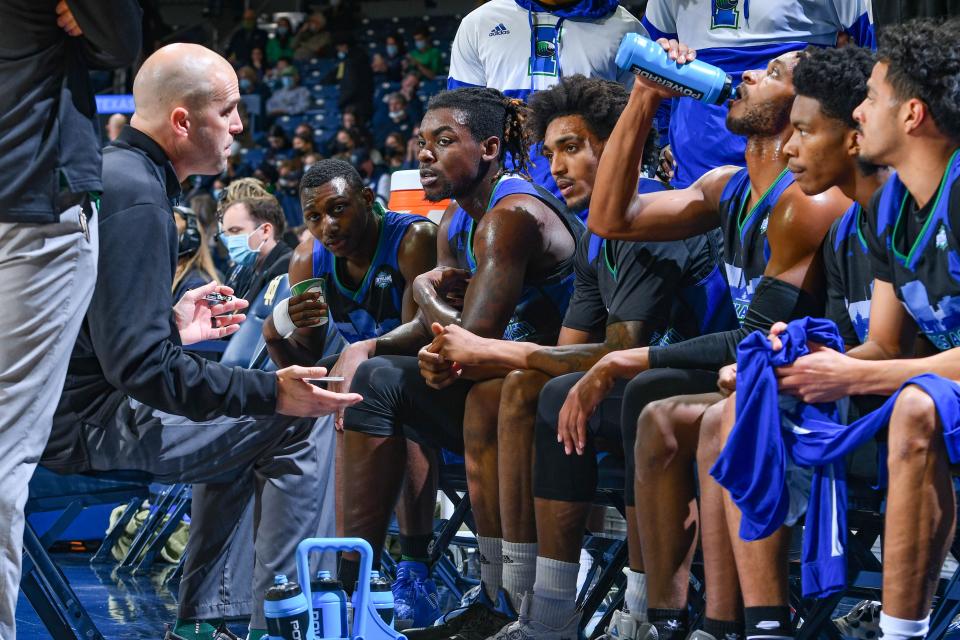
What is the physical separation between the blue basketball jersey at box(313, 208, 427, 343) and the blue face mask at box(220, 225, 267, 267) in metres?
1.85

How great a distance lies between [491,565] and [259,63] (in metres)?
14.5

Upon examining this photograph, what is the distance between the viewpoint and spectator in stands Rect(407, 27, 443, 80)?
14586 millimetres

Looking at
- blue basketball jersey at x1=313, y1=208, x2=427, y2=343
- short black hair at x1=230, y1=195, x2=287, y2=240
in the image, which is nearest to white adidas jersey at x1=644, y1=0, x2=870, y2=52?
blue basketball jersey at x1=313, y1=208, x2=427, y2=343

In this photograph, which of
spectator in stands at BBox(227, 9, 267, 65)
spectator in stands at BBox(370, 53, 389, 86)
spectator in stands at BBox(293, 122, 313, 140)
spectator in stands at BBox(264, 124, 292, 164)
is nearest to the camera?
spectator in stands at BBox(293, 122, 313, 140)

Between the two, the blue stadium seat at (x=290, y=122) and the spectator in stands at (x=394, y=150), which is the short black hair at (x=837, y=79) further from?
the blue stadium seat at (x=290, y=122)

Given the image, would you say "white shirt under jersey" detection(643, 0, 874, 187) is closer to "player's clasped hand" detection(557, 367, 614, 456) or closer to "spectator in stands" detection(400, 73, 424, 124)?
"player's clasped hand" detection(557, 367, 614, 456)

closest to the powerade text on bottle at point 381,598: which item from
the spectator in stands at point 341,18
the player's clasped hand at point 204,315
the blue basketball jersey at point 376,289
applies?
the player's clasped hand at point 204,315

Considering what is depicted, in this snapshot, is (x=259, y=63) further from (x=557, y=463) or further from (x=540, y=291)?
(x=557, y=463)

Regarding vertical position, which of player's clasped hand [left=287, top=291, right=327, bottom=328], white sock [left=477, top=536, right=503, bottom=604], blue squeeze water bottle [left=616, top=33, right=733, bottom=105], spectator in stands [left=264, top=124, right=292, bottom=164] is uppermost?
blue squeeze water bottle [left=616, top=33, right=733, bottom=105]

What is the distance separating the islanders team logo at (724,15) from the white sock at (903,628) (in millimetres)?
2441

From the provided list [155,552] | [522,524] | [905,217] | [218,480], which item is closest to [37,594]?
[218,480]

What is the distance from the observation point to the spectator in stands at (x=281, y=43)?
16.8m

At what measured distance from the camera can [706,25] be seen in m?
4.15

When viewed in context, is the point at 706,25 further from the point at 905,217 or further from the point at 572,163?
the point at 905,217
